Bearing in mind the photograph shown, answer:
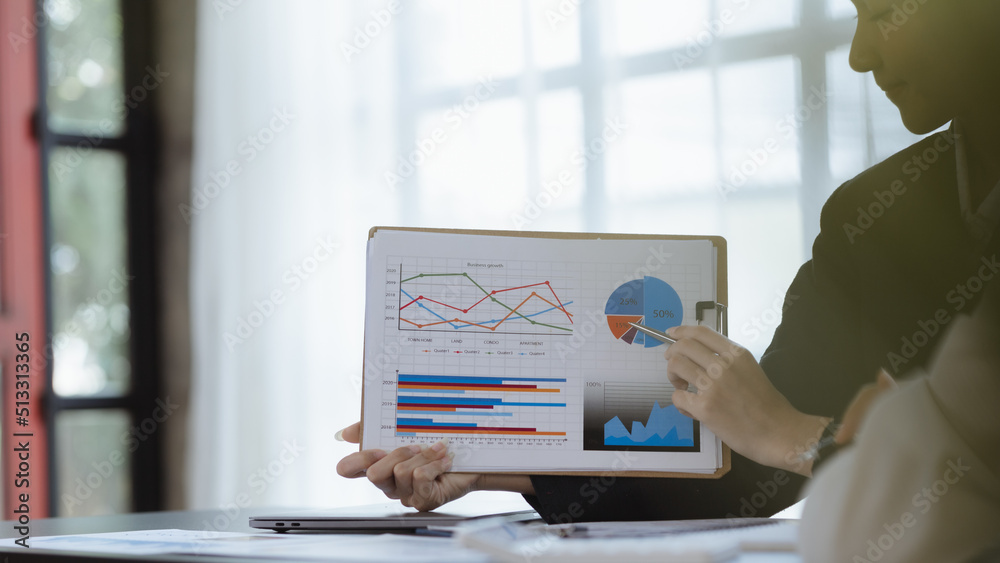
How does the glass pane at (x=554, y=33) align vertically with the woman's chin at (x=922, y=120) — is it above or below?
above

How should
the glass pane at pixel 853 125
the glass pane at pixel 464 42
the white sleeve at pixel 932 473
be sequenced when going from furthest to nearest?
the glass pane at pixel 464 42 → the glass pane at pixel 853 125 → the white sleeve at pixel 932 473

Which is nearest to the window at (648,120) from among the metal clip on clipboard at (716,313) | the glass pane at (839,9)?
the glass pane at (839,9)

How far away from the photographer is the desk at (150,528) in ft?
1.62

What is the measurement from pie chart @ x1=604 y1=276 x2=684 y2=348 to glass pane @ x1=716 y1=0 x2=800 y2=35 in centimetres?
110

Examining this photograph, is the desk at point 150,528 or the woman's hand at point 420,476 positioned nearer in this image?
the desk at point 150,528

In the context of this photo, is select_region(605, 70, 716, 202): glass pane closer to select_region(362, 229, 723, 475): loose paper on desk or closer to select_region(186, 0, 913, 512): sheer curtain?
select_region(186, 0, 913, 512): sheer curtain

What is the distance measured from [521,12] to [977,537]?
1.74 meters

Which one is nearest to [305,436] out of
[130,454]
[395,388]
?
[130,454]

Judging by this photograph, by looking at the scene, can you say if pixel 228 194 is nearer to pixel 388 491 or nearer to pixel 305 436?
pixel 305 436

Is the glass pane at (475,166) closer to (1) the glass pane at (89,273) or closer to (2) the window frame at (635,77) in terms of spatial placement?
(2) the window frame at (635,77)

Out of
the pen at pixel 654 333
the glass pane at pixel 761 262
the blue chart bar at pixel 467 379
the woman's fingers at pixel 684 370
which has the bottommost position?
the blue chart bar at pixel 467 379

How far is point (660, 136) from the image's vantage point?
175cm

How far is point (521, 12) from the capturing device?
1.94 m

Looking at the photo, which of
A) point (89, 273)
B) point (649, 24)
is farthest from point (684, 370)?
point (89, 273)
